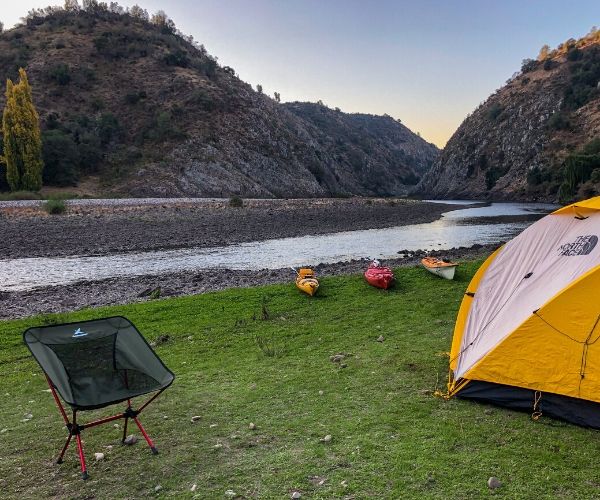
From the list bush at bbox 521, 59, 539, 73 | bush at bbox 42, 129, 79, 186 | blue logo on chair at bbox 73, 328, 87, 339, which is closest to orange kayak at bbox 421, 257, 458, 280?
blue logo on chair at bbox 73, 328, 87, 339

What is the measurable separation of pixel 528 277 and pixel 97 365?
649 centimetres

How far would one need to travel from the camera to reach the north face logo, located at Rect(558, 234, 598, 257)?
697 cm

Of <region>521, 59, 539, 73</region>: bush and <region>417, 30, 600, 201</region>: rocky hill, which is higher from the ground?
<region>521, 59, 539, 73</region>: bush

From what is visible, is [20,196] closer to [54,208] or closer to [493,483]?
[54,208]

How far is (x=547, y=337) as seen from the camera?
6617mm

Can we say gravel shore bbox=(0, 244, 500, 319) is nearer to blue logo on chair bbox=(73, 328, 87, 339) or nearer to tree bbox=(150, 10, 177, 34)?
blue logo on chair bbox=(73, 328, 87, 339)

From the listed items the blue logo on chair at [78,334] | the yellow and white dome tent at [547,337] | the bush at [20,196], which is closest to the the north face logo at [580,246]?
the yellow and white dome tent at [547,337]

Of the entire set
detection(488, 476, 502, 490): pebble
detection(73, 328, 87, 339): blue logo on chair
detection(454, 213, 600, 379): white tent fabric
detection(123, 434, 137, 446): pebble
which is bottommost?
detection(123, 434, 137, 446): pebble

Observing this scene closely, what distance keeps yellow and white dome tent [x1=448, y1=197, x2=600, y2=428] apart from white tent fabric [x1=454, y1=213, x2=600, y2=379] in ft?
0.07

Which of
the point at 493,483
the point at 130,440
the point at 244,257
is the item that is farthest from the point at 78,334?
the point at 244,257

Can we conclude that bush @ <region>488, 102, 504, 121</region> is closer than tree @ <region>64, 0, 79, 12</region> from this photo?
No

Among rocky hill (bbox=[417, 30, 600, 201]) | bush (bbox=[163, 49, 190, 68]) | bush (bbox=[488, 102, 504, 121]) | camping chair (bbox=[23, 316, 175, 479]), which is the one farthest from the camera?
bush (bbox=[488, 102, 504, 121])

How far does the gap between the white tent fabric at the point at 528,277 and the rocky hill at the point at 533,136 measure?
72.6 m

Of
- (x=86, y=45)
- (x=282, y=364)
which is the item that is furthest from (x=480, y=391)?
(x=86, y=45)
